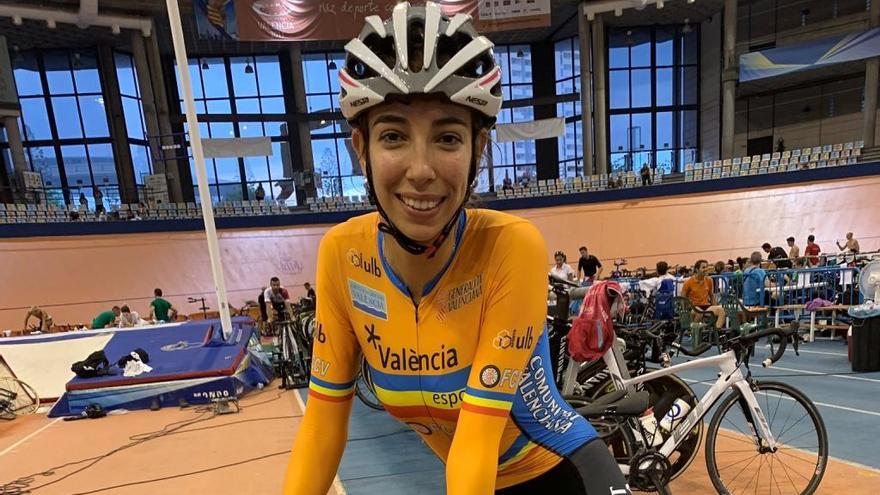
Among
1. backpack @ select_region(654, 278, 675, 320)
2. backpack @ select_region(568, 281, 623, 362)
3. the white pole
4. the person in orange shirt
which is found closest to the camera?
backpack @ select_region(568, 281, 623, 362)

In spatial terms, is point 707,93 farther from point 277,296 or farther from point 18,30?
point 18,30

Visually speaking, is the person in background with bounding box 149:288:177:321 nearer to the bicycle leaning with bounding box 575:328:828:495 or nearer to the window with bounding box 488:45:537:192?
the bicycle leaning with bounding box 575:328:828:495

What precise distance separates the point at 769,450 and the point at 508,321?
285 centimetres

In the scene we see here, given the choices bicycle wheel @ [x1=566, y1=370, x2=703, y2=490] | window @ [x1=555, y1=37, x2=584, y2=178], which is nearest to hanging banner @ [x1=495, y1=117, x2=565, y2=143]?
window @ [x1=555, y1=37, x2=584, y2=178]

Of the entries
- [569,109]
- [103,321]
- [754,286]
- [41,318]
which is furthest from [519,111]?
[41,318]

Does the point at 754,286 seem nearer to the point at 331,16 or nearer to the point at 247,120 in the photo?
the point at 331,16

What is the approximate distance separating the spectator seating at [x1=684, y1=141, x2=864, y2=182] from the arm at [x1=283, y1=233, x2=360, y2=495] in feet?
61.0

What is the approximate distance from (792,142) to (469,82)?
26774mm

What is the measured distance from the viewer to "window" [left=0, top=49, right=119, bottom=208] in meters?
19.8

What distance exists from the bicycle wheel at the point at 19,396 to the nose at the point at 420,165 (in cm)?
829

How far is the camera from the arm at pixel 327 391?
1.13 m

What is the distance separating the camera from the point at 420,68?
3.06 ft

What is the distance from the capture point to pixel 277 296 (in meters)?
11.0

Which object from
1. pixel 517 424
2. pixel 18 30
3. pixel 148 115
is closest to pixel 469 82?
pixel 517 424
